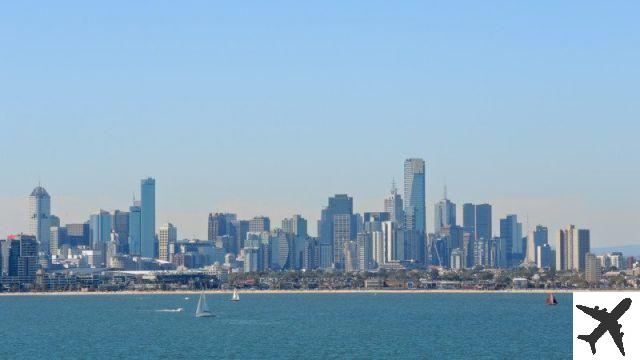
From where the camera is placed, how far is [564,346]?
459ft

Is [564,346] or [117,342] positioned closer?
[564,346]

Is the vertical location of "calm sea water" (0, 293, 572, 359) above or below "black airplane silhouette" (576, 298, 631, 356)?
below

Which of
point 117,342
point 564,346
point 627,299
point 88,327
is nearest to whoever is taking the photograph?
point 627,299

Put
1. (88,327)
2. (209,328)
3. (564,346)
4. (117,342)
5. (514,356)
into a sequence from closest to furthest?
(514,356)
(564,346)
(117,342)
(209,328)
(88,327)

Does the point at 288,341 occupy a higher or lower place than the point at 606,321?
lower

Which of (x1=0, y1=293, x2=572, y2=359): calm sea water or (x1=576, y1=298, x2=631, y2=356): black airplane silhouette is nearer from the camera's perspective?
(x1=576, y1=298, x2=631, y2=356): black airplane silhouette

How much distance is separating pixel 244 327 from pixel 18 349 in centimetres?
4852

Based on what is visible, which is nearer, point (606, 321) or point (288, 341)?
point (606, 321)

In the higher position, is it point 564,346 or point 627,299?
point 627,299

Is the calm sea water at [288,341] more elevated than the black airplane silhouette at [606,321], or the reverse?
the black airplane silhouette at [606,321]

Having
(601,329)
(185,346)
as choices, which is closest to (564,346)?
(185,346)

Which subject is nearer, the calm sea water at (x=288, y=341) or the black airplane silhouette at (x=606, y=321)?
the black airplane silhouette at (x=606, y=321)

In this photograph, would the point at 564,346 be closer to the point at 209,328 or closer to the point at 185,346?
the point at 185,346

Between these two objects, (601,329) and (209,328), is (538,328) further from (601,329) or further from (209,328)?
(601,329)
